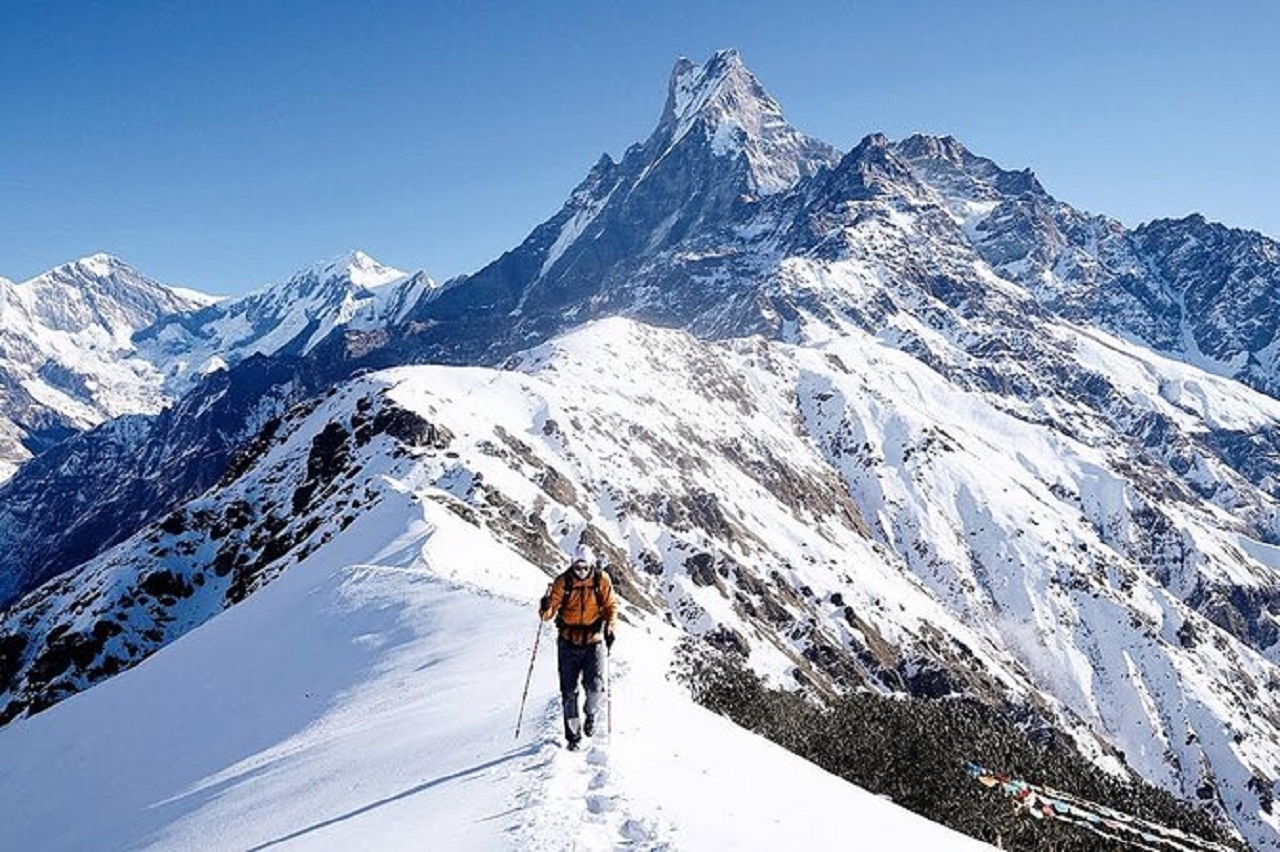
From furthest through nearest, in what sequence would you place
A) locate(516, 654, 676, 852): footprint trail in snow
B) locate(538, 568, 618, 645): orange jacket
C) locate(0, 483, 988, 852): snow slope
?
locate(538, 568, 618, 645): orange jacket < locate(0, 483, 988, 852): snow slope < locate(516, 654, 676, 852): footprint trail in snow

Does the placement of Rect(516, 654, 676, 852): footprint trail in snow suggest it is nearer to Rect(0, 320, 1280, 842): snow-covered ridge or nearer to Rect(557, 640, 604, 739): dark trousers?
Rect(557, 640, 604, 739): dark trousers

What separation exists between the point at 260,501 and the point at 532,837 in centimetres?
10034

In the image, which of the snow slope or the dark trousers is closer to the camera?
the snow slope

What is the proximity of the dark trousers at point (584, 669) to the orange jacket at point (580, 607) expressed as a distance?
0.49ft

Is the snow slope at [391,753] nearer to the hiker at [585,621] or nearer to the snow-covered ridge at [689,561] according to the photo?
the hiker at [585,621]

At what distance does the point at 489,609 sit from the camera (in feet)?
89.3

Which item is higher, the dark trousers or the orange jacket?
the orange jacket

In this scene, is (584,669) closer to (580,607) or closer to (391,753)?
(580,607)

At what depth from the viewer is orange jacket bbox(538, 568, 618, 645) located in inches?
611

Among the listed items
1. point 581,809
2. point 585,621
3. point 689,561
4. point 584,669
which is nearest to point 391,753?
point 584,669

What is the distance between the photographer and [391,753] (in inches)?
633

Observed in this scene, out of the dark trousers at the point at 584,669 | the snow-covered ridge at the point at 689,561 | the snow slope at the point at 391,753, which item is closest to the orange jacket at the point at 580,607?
the dark trousers at the point at 584,669

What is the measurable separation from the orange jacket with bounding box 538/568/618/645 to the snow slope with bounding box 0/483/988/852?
1.81 meters

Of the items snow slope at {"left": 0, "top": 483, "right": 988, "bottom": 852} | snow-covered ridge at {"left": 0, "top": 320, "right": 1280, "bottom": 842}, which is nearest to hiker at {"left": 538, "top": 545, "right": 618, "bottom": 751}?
snow slope at {"left": 0, "top": 483, "right": 988, "bottom": 852}
